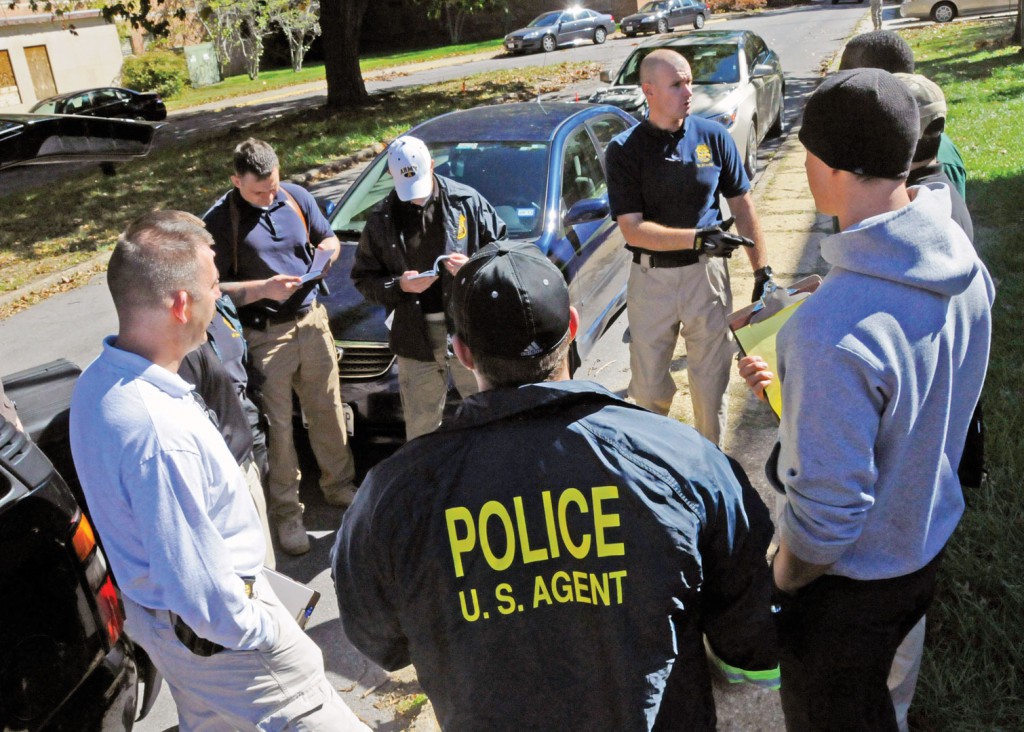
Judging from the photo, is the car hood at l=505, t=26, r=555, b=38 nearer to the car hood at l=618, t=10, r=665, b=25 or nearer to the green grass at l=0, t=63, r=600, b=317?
the car hood at l=618, t=10, r=665, b=25

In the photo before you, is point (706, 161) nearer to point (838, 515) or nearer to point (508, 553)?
point (838, 515)

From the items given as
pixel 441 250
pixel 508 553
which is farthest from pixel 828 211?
pixel 441 250

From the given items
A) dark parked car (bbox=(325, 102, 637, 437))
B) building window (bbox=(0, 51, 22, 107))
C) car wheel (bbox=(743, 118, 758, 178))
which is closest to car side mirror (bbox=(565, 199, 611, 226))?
dark parked car (bbox=(325, 102, 637, 437))

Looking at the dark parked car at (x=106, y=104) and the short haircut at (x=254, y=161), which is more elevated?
the dark parked car at (x=106, y=104)

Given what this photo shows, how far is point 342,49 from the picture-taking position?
18938 millimetres

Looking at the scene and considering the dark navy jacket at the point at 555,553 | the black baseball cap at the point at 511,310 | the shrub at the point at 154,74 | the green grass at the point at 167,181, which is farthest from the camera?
the shrub at the point at 154,74

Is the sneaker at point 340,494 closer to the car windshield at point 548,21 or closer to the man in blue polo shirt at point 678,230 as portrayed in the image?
the man in blue polo shirt at point 678,230

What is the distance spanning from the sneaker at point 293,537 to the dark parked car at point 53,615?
5.58ft

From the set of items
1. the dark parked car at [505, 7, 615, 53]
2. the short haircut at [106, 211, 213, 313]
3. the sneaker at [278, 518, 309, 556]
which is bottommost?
the sneaker at [278, 518, 309, 556]

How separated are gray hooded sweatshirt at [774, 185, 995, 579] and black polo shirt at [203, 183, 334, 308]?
2917 millimetres

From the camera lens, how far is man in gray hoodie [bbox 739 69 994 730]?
1.91 meters

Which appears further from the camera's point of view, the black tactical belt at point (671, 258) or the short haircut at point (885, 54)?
the black tactical belt at point (671, 258)

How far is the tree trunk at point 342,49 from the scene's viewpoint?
18297 millimetres

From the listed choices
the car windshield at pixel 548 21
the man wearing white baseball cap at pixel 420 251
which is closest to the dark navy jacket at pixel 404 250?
the man wearing white baseball cap at pixel 420 251
